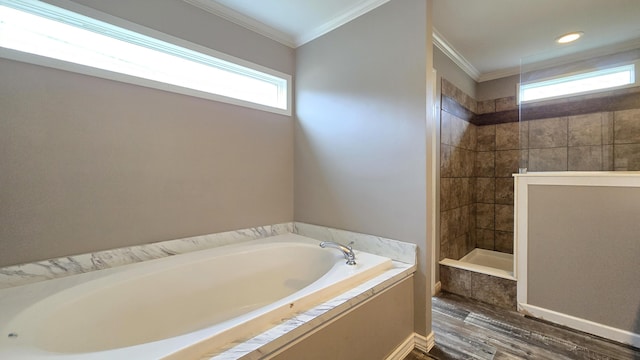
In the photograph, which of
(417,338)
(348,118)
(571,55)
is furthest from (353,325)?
(571,55)

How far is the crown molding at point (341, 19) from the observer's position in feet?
6.06

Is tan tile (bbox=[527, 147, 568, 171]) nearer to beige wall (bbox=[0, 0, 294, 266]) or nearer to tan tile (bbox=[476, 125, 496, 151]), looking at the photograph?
tan tile (bbox=[476, 125, 496, 151])

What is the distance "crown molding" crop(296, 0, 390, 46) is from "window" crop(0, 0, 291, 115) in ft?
1.53

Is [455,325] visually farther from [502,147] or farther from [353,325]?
[502,147]

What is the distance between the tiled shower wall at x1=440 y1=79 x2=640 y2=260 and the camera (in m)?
2.12

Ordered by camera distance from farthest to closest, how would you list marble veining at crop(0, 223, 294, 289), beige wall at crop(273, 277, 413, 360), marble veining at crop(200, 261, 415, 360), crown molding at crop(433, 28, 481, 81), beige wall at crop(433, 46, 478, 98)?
beige wall at crop(433, 46, 478, 98) → crown molding at crop(433, 28, 481, 81) → marble veining at crop(0, 223, 294, 289) → beige wall at crop(273, 277, 413, 360) → marble veining at crop(200, 261, 415, 360)

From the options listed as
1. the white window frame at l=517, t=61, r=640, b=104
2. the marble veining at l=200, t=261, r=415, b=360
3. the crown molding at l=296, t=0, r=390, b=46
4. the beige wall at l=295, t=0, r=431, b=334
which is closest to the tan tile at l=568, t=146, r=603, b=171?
the white window frame at l=517, t=61, r=640, b=104

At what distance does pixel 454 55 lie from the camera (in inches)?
103

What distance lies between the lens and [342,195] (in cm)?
209

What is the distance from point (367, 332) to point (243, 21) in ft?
8.06

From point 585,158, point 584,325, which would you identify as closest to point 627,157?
point 585,158

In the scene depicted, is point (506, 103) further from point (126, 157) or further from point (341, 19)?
point (126, 157)

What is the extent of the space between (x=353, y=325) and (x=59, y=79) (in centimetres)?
209

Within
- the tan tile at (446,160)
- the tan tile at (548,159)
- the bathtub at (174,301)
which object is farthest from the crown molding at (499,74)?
the bathtub at (174,301)
